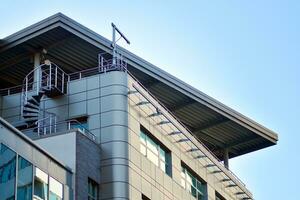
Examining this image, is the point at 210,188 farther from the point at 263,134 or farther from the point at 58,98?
the point at 58,98

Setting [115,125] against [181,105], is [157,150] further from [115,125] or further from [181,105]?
[181,105]

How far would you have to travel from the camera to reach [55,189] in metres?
37.8

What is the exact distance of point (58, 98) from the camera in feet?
147

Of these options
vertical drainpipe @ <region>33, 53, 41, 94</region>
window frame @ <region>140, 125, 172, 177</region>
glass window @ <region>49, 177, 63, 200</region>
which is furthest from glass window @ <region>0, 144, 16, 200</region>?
window frame @ <region>140, 125, 172, 177</region>

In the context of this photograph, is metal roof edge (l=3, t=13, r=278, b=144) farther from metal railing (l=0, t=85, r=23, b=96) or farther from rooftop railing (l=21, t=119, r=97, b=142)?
rooftop railing (l=21, t=119, r=97, b=142)

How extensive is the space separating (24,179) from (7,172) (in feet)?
4.25

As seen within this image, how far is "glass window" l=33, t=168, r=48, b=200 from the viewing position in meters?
36.4

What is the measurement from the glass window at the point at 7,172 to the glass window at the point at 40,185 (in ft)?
6.14

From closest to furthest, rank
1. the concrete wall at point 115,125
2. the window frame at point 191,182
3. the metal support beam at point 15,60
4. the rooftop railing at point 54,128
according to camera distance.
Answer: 1. the concrete wall at point 115,125
2. the rooftop railing at point 54,128
3. the window frame at point 191,182
4. the metal support beam at point 15,60

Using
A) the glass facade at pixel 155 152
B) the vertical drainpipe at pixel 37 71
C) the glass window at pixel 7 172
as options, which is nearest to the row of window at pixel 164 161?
the glass facade at pixel 155 152

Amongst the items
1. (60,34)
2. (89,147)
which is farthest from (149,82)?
(89,147)

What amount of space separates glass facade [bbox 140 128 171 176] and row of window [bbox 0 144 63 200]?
8.42 meters

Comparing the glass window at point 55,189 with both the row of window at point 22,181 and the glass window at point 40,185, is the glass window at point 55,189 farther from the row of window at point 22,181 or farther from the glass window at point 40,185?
the glass window at point 40,185

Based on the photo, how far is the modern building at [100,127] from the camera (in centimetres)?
3788
